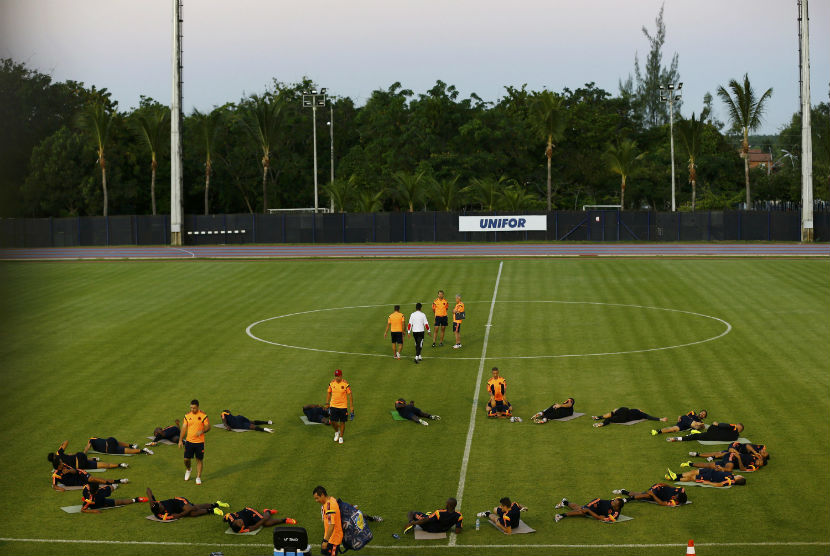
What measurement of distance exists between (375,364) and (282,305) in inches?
612

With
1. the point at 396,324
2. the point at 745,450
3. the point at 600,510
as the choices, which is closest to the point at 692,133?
the point at 396,324

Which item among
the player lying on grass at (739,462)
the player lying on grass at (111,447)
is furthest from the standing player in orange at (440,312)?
the player lying on grass at (739,462)

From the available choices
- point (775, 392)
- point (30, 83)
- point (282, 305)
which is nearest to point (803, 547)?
point (775, 392)

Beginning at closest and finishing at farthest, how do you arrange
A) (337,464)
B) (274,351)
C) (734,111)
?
(337,464), (274,351), (734,111)

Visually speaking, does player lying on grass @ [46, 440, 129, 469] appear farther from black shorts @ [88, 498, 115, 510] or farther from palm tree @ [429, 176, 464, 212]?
palm tree @ [429, 176, 464, 212]

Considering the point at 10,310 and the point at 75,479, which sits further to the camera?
the point at 75,479

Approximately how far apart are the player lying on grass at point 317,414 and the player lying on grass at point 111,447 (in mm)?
4946

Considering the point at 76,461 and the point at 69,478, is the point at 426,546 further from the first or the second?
the point at 76,461

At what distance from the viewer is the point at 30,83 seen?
394 cm

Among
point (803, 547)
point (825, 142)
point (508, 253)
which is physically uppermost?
point (825, 142)

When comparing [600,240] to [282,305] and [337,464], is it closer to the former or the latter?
[282,305]

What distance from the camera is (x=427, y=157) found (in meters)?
111

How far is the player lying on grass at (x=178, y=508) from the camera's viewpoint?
62.7 feet

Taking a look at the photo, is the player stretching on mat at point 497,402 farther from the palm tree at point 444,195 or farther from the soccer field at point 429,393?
the palm tree at point 444,195
